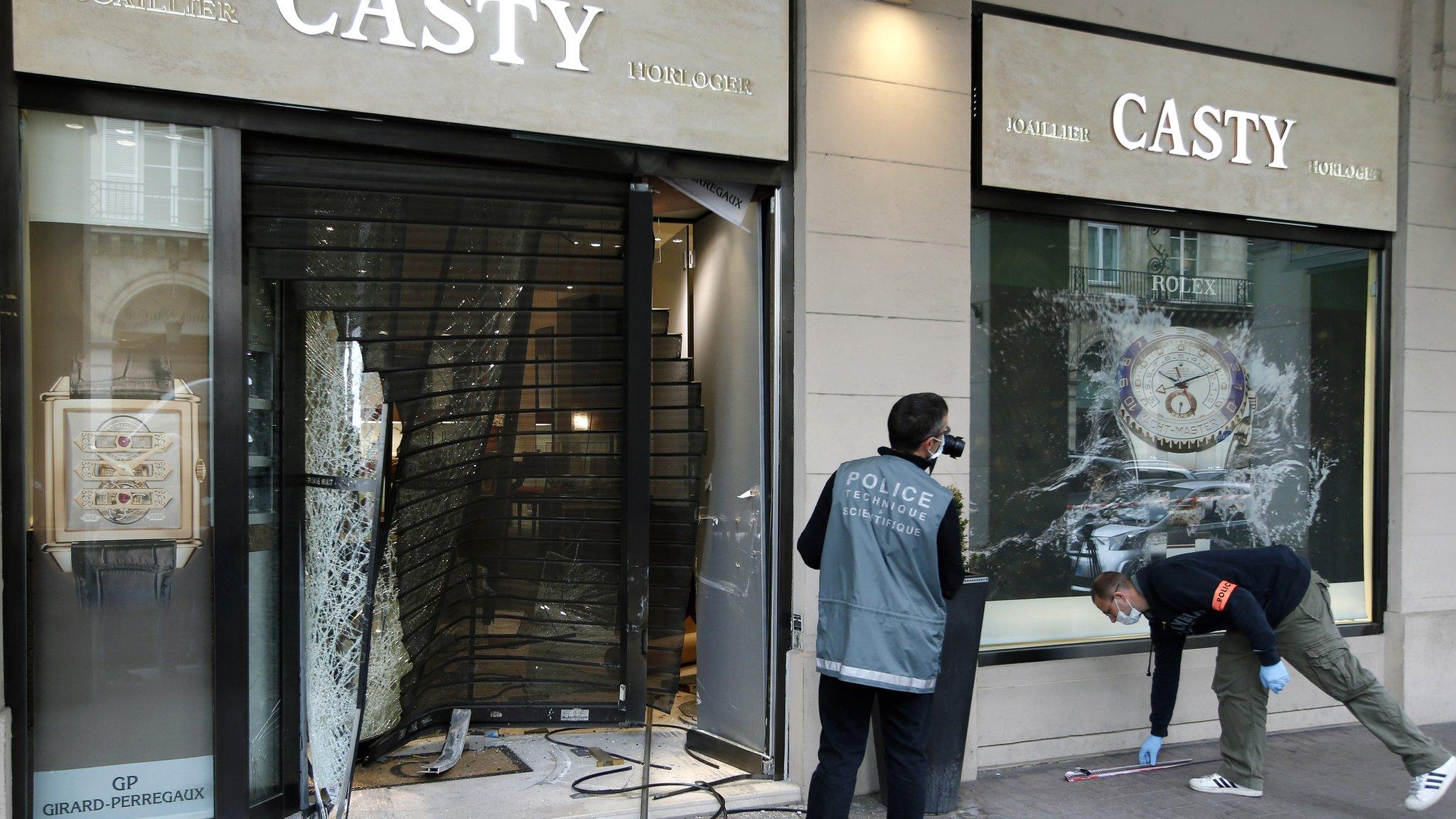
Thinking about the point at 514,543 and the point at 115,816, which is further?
the point at 514,543

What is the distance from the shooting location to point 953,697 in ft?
14.6

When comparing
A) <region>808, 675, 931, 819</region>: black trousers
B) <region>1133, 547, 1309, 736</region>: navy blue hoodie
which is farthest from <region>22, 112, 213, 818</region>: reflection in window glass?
<region>1133, 547, 1309, 736</region>: navy blue hoodie

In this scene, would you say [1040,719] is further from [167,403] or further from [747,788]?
[167,403]

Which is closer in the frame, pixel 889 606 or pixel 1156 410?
pixel 889 606

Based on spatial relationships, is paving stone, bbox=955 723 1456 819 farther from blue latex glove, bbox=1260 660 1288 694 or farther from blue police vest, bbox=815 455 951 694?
blue police vest, bbox=815 455 951 694

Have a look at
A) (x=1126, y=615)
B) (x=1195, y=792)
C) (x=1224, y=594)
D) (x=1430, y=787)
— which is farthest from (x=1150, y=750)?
(x=1430, y=787)

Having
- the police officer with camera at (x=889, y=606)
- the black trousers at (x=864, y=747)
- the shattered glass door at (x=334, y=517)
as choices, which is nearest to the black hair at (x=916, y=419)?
the police officer with camera at (x=889, y=606)

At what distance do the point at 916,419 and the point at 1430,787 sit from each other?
301 centimetres

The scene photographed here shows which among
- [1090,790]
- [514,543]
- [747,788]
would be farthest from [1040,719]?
[514,543]

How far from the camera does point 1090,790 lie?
488 cm

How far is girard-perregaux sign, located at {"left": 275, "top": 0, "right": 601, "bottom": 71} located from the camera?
13.1ft

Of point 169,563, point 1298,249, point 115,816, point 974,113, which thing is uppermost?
point 974,113

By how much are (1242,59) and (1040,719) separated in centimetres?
388

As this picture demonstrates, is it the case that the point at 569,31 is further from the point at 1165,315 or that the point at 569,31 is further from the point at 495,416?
the point at 1165,315
